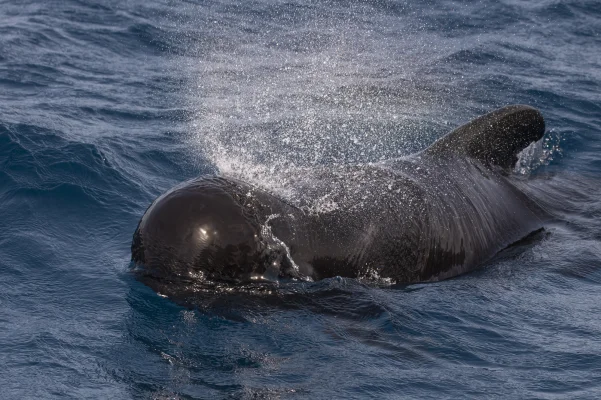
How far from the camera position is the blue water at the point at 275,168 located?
8.09m

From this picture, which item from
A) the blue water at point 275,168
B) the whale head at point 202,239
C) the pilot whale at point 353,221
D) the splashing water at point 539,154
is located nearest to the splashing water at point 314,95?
the blue water at point 275,168

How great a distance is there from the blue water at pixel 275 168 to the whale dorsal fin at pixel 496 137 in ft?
2.64

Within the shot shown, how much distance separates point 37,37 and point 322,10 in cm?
763

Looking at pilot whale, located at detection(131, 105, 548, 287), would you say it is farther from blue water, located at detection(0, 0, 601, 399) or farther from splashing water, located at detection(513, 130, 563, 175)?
splashing water, located at detection(513, 130, 563, 175)

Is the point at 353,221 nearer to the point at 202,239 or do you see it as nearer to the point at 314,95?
the point at 202,239

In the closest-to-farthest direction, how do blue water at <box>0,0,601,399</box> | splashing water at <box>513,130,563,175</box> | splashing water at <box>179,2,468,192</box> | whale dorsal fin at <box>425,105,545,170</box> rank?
blue water at <box>0,0,601,399</box>
whale dorsal fin at <box>425,105,545,170</box>
splashing water at <box>513,130,563,175</box>
splashing water at <box>179,2,468,192</box>

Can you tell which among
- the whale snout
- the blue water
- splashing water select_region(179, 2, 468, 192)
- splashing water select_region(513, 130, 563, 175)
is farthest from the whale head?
splashing water select_region(513, 130, 563, 175)

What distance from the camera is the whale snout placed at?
8672 millimetres

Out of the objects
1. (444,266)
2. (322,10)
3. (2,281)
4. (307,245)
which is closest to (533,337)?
(444,266)

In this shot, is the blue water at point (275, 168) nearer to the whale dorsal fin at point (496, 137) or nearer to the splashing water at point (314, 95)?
the splashing water at point (314, 95)

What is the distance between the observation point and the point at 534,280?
414 inches

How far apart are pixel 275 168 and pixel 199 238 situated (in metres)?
2.11

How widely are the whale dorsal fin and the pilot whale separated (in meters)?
0.02

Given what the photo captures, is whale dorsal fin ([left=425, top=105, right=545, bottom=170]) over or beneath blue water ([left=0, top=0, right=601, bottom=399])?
over
